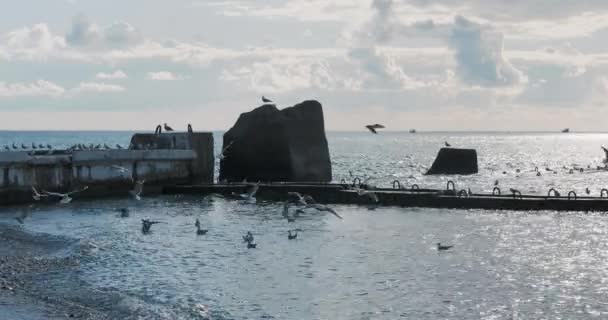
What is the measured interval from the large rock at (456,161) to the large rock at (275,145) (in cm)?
2636

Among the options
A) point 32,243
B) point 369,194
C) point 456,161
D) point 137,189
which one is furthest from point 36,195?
point 456,161

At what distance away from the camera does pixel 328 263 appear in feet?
88.0

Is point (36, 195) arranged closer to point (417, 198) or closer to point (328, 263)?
point (417, 198)

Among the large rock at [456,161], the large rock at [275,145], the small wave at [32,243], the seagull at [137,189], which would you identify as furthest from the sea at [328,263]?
the large rock at [456,161]

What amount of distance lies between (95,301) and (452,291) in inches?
377

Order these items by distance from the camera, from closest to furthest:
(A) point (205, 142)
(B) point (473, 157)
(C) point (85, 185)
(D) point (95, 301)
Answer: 1. (D) point (95, 301)
2. (C) point (85, 185)
3. (A) point (205, 142)
4. (B) point (473, 157)

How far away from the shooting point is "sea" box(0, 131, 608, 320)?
67.4 ft

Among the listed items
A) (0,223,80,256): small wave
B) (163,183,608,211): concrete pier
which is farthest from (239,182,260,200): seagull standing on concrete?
(0,223,80,256): small wave

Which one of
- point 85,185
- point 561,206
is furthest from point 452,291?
point 85,185

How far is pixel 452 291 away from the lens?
22406 mm

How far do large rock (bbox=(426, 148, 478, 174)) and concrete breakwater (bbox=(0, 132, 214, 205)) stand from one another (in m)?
35.5

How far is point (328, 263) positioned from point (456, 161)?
2206 inches

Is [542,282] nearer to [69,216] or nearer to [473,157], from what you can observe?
[69,216]

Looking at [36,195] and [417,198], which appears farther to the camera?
[417,198]
